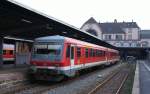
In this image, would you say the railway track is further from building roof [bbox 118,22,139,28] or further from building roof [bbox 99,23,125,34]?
building roof [bbox 118,22,139,28]

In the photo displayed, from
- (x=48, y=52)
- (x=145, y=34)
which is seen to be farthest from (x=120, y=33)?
(x=48, y=52)

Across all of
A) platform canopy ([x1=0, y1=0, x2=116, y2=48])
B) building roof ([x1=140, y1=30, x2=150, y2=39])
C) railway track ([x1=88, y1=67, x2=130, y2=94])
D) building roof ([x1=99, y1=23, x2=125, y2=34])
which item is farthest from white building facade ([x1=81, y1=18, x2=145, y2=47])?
railway track ([x1=88, y1=67, x2=130, y2=94])

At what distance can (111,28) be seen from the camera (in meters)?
118

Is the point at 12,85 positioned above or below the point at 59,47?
below

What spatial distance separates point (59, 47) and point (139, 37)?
96.3 meters

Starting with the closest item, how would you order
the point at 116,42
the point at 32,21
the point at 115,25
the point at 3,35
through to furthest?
1. the point at 32,21
2. the point at 3,35
3. the point at 116,42
4. the point at 115,25

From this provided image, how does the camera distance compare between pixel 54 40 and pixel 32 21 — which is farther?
pixel 32 21

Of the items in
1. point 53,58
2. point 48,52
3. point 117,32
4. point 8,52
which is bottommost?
point 53,58

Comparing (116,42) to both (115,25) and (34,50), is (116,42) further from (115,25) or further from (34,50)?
(34,50)

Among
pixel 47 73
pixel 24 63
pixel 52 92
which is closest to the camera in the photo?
pixel 52 92

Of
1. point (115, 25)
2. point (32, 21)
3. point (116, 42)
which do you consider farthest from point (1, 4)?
point (115, 25)

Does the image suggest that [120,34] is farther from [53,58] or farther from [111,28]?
[53,58]

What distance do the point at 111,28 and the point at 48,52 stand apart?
329ft

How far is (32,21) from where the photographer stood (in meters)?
22.1
